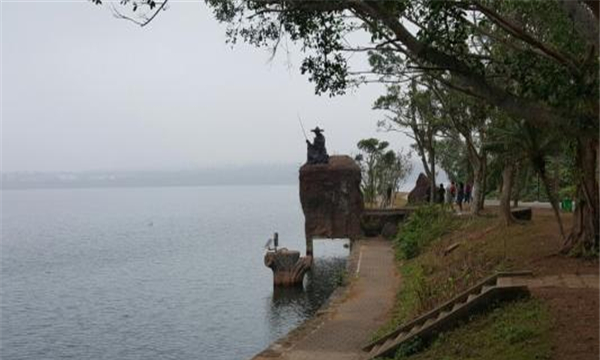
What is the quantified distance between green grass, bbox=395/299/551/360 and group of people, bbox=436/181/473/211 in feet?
91.5

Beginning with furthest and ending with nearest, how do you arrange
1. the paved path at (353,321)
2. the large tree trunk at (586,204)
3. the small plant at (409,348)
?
the large tree trunk at (586,204) → the paved path at (353,321) → the small plant at (409,348)

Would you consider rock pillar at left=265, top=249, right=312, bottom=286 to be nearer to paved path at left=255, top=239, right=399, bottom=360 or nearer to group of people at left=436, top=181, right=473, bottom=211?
paved path at left=255, top=239, right=399, bottom=360

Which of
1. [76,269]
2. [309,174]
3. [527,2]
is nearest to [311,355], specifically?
[527,2]

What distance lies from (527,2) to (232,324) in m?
15.5

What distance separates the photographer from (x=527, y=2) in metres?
12.5

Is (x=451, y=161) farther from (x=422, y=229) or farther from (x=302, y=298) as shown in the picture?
(x=302, y=298)

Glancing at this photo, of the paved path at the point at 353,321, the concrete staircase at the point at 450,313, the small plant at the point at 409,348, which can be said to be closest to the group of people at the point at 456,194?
the paved path at the point at 353,321

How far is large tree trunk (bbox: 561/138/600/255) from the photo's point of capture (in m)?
15.4

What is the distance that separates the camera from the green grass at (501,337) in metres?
9.92

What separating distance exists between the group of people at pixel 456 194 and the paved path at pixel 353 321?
1535 cm

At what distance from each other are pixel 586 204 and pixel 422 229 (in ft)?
46.9

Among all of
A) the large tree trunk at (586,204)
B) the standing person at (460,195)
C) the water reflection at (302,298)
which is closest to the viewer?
the large tree trunk at (586,204)

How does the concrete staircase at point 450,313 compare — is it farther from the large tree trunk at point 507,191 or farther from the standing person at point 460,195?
the standing person at point 460,195

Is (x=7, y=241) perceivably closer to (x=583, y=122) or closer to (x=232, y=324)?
(x=232, y=324)
